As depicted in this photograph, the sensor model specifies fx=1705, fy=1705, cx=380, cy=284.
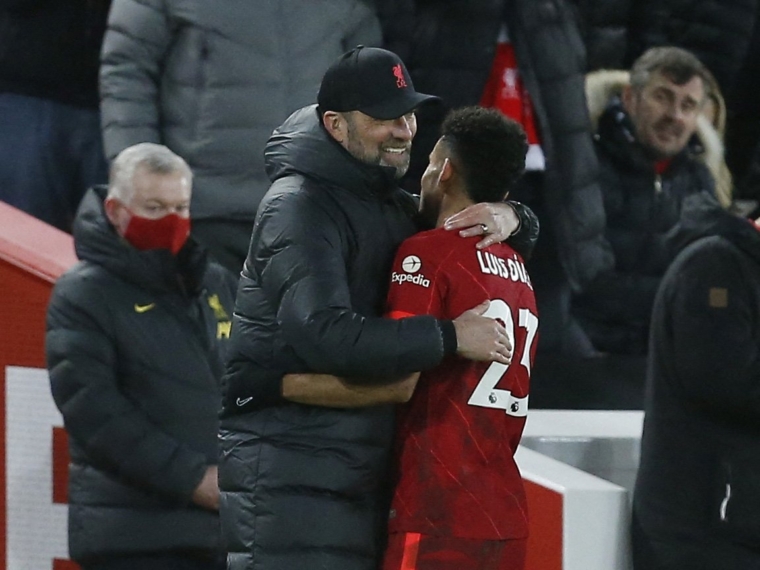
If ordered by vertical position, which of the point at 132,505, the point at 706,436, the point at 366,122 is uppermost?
the point at 366,122

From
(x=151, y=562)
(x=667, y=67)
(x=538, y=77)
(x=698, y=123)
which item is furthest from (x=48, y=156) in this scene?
(x=698, y=123)

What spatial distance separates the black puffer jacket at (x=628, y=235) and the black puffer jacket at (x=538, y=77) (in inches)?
9.9

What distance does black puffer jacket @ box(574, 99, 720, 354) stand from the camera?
636 centimetres

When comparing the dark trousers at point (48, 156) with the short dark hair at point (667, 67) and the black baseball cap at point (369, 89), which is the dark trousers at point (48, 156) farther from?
the black baseball cap at point (369, 89)

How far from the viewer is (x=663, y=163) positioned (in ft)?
21.3

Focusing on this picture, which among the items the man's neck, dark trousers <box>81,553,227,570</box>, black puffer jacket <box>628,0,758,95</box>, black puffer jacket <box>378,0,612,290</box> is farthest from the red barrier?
black puffer jacket <box>628,0,758,95</box>

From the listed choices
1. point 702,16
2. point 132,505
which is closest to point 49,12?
point 132,505

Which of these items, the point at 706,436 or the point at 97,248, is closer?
the point at 706,436

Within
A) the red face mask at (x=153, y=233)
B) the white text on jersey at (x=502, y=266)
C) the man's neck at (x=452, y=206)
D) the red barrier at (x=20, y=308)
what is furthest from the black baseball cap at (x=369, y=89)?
the red barrier at (x=20, y=308)

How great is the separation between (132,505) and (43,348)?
0.79m

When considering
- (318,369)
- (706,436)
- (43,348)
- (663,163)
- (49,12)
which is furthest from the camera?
(663,163)

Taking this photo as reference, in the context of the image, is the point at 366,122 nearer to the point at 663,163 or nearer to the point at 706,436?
the point at 706,436

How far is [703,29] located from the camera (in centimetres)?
712

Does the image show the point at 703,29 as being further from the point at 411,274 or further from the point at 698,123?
the point at 411,274
